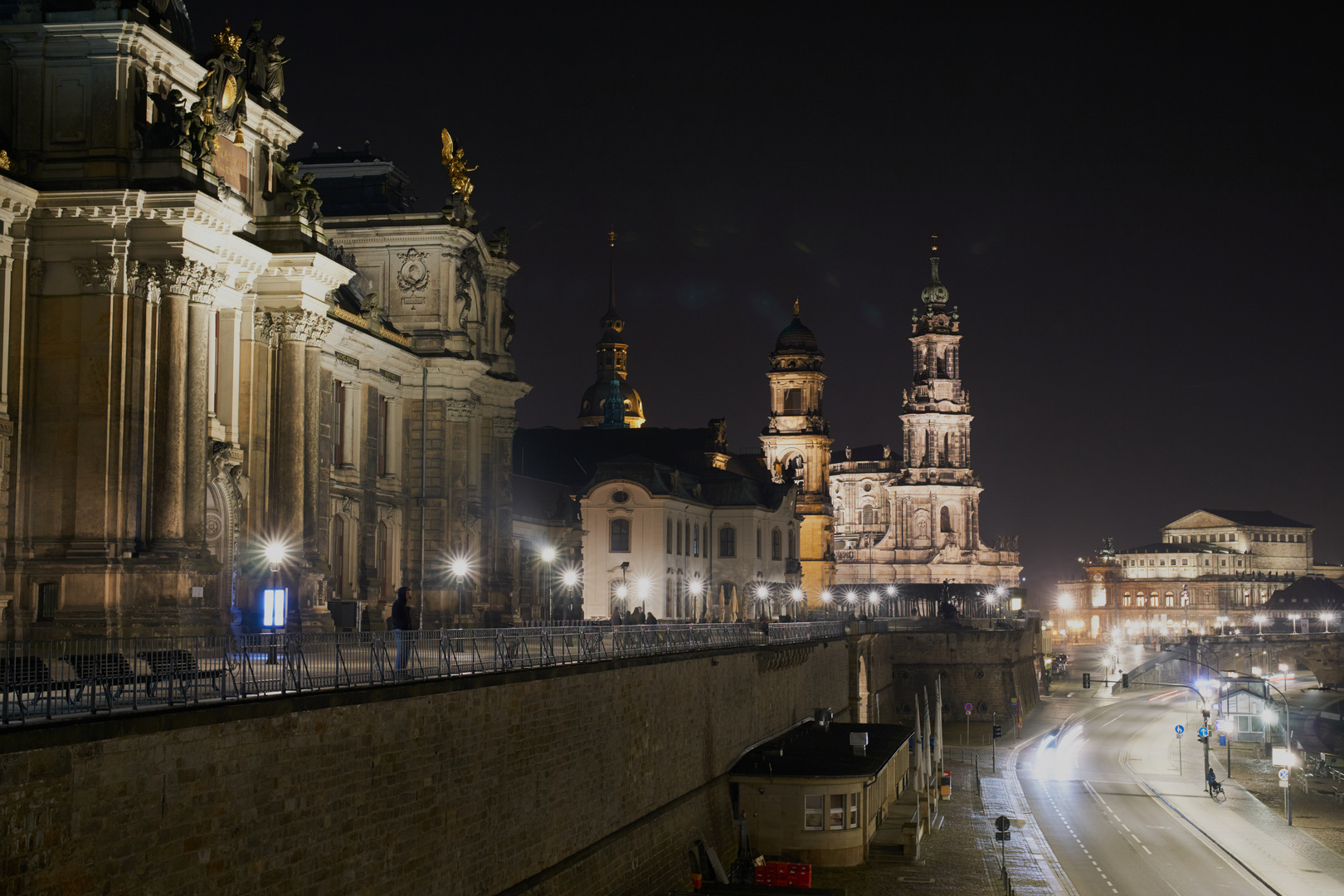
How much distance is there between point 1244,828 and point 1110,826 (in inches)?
229

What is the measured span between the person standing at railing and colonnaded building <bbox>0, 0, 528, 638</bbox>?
255 inches

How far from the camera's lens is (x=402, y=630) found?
82.5 feet

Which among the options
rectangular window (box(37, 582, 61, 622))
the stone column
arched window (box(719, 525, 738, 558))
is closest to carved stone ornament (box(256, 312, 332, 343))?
the stone column

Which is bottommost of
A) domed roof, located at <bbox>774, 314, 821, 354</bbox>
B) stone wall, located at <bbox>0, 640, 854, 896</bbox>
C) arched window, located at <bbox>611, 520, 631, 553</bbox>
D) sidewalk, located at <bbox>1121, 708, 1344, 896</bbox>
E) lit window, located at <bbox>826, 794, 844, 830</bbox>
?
sidewalk, located at <bbox>1121, 708, 1344, 896</bbox>

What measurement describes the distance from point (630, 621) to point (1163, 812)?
77.9 ft

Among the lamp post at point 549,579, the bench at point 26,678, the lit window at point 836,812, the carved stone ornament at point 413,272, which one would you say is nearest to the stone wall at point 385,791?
the bench at point 26,678

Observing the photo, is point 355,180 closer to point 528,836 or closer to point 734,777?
point 734,777

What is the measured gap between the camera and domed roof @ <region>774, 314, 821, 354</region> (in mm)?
136500

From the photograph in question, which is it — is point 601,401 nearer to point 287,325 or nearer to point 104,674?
point 287,325

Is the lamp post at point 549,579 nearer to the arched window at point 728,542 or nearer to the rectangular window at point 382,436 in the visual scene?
the rectangular window at point 382,436

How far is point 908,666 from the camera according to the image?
96750mm

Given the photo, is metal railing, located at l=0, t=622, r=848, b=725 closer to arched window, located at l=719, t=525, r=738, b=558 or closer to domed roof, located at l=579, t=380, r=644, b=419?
arched window, located at l=719, t=525, r=738, b=558

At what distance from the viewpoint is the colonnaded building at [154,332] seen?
30359 millimetres

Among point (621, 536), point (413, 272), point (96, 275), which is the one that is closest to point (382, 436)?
point (413, 272)
